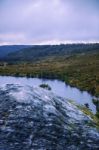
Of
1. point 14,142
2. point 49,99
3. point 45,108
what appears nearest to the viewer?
point 14,142

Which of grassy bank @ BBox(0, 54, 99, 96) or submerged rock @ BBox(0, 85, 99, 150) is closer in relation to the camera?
submerged rock @ BBox(0, 85, 99, 150)

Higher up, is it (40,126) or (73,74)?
(40,126)

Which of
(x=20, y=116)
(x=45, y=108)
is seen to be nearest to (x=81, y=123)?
(x=45, y=108)

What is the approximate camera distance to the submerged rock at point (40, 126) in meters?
5.42

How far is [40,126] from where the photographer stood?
5574 millimetres

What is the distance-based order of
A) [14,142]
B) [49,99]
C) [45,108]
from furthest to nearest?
[49,99], [45,108], [14,142]

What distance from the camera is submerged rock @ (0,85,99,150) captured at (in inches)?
213

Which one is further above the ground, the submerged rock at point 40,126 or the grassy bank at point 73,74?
the submerged rock at point 40,126

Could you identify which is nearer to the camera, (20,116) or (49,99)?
(20,116)

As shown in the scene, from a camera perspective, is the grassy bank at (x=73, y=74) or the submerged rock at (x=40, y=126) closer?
the submerged rock at (x=40, y=126)

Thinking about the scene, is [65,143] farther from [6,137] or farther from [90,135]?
[6,137]

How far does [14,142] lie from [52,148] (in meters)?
0.59

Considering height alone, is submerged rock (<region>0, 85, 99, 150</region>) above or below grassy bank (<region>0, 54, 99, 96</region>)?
above

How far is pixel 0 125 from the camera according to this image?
5.63m
